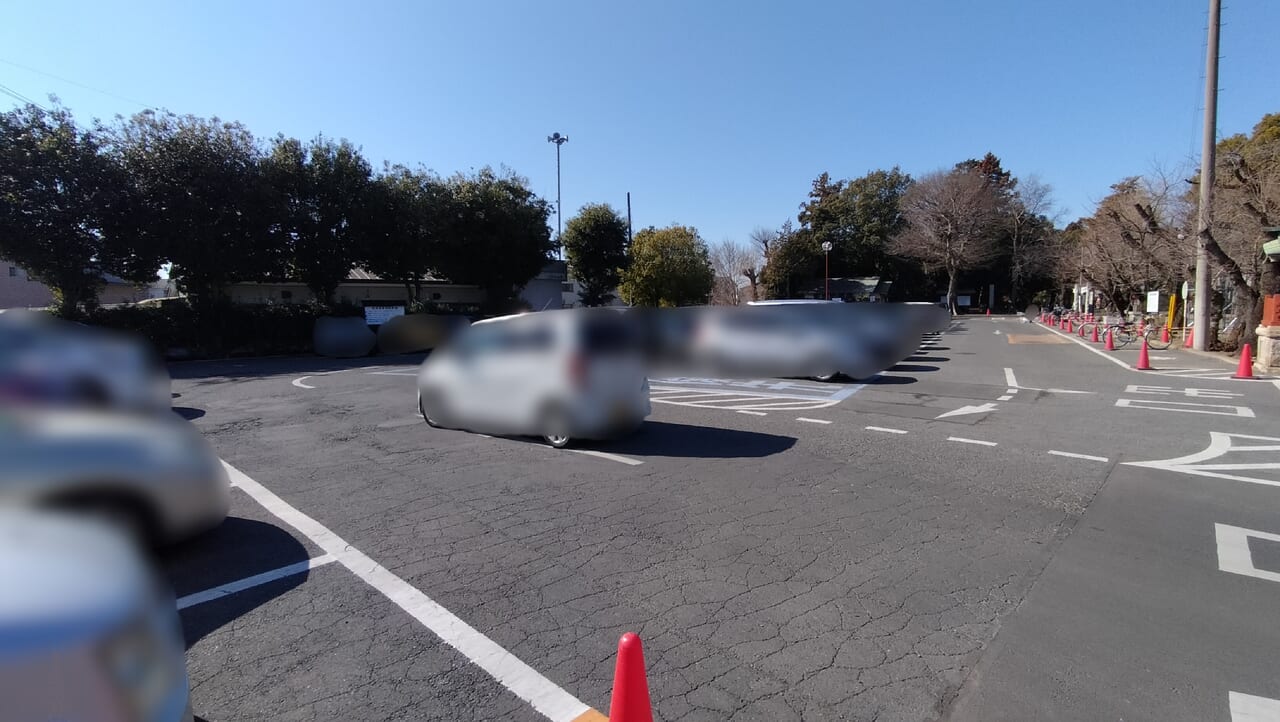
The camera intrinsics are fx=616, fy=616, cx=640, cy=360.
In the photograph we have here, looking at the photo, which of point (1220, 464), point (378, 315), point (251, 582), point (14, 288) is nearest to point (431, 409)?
point (251, 582)

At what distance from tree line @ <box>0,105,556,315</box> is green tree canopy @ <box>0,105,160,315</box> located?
32 millimetres

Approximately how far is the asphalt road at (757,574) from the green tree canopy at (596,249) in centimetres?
3108

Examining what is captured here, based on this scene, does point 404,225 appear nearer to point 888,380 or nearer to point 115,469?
point 888,380

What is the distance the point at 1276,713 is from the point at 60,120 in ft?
90.6

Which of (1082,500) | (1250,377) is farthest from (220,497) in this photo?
(1250,377)

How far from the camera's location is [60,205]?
1844 cm

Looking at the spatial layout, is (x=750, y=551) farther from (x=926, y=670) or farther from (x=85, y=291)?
(x=85, y=291)

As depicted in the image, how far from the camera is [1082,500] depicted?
5332 mm

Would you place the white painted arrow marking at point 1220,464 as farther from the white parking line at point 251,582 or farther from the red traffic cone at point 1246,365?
the white parking line at point 251,582

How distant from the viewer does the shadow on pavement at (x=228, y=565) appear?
347 cm

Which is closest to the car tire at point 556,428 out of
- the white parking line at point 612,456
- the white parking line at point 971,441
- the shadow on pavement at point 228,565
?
the white parking line at point 612,456

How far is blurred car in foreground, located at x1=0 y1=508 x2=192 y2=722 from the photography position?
4.40 ft

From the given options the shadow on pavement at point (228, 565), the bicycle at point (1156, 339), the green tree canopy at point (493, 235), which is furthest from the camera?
the green tree canopy at point (493, 235)

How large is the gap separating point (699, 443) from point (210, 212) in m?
20.7
